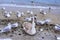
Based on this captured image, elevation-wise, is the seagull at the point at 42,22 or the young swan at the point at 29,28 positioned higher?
the seagull at the point at 42,22

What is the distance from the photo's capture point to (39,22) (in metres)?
1.88

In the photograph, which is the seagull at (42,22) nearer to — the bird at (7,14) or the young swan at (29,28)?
the young swan at (29,28)

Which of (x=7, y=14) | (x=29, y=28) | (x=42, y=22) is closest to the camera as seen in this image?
(x=29, y=28)

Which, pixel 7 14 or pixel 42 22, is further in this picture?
pixel 7 14

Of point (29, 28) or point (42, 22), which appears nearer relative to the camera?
point (29, 28)

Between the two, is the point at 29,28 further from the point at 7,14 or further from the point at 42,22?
the point at 7,14

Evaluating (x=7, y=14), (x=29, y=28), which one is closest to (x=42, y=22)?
(x=29, y=28)

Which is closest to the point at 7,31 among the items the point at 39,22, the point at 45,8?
the point at 39,22

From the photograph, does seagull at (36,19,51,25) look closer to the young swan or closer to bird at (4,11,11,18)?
the young swan

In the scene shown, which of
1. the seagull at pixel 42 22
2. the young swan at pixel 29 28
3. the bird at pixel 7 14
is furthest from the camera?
the bird at pixel 7 14

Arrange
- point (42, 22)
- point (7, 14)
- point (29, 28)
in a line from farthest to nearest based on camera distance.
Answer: point (7, 14) < point (42, 22) < point (29, 28)

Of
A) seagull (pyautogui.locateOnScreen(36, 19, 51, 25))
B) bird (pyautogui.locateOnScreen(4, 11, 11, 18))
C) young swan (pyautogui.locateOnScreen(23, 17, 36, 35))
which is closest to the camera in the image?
young swan (pyautogui.locateOnScreen(23, 17, 36, 35))

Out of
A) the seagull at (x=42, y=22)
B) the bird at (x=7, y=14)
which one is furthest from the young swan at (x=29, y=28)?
the bird at (x=7, y=14)

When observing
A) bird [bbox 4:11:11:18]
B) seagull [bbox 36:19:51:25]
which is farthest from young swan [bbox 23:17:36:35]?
bird [bbox 4:11:11:18]
